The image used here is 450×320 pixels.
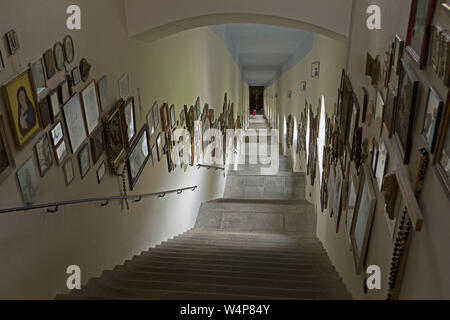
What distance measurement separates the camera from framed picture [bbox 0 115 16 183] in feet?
7.91

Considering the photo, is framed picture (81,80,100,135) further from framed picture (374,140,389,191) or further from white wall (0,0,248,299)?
framed picture (374,140,389,191)

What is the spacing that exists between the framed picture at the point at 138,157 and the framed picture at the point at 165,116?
694 millimetres

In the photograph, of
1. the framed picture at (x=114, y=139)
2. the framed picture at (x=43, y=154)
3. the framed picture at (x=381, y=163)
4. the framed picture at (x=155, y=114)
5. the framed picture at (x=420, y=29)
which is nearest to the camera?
the framed picture at (x=420, y=29)

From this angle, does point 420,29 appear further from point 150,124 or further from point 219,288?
point 150,124

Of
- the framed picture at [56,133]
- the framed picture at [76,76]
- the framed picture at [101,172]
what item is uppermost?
the framed picture at [76,76]

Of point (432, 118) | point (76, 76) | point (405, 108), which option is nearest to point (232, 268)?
point (76, 76)

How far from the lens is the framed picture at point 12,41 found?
243cm

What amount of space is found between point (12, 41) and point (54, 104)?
0.65 metres

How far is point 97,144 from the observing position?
374 cm

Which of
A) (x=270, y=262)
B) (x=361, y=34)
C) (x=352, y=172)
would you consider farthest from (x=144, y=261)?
(x=361, y=34)

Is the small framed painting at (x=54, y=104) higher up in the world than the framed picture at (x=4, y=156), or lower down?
higher up

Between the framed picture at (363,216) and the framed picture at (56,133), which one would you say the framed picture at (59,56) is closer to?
Answer: the framed picture at (56,133)

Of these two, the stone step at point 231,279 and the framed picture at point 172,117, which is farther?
the framed picture at point 172,117

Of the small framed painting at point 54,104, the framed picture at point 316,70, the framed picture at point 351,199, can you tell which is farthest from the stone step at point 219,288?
the framed picture at point 316,70
